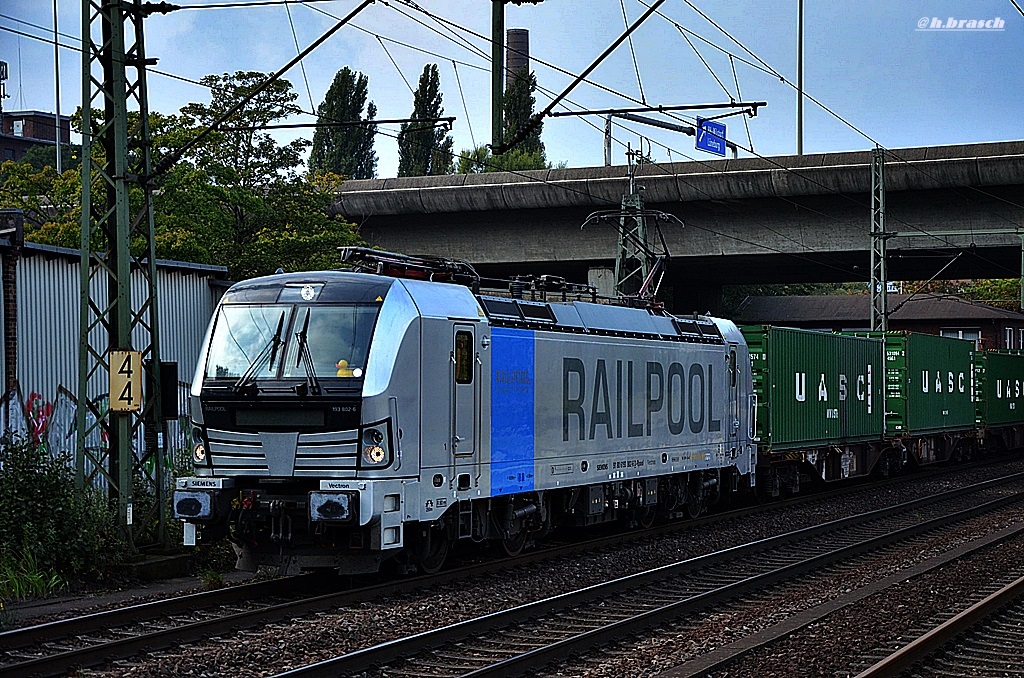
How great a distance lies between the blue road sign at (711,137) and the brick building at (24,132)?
7460 centimetres

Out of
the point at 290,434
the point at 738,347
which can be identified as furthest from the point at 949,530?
the point at 290,434

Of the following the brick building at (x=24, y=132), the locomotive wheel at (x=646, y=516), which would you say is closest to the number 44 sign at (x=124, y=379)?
the locomotive wheel at (x=646, y=516)

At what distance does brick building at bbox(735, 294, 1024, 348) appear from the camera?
78.1 metres

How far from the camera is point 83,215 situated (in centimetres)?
1430

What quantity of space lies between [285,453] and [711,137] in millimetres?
20475

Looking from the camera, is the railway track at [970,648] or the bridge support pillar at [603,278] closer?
the railway track at [970,648]

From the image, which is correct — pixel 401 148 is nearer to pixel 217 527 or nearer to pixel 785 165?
pixel 785 165

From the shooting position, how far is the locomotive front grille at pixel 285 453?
493 inches

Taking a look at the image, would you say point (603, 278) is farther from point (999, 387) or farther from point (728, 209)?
point (999, 387)

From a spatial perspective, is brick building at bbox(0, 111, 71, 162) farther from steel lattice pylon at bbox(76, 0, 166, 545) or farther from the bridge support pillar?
steel lattice pylon at bbox(76, 0, 166, 545)

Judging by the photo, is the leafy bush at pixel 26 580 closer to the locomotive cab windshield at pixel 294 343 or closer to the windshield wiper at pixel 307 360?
the locomotive cab windshield at pixel 294 343

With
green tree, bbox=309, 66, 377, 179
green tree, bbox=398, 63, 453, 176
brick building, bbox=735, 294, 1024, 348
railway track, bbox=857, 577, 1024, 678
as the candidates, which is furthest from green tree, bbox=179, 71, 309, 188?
brick building, bbox=735, 294, 1024, 348

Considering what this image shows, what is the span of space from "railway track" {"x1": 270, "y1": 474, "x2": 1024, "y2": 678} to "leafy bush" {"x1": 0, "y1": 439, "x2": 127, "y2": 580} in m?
5.00

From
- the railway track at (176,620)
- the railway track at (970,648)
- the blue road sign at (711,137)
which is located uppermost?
the blue road sign at (711,137)
